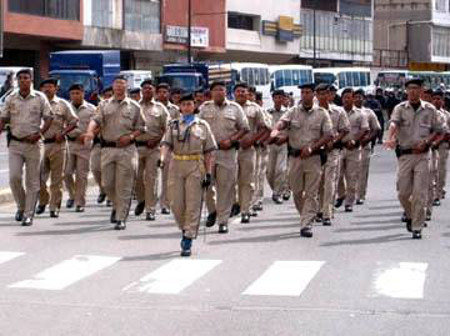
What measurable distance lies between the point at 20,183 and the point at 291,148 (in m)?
3.75

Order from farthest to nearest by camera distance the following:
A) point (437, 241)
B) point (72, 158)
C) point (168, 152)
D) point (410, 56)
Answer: point (410, 56)
point (72, 158)
point (437, 241)
point (168, 152)

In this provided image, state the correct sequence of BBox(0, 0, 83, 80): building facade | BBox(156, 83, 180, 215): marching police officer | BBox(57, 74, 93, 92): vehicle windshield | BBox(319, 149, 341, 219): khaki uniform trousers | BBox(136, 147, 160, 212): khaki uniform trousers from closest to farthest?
BBox(319, 149, 341, 219): khaki uniform trousers
BBox(136, 147, 160, 212): khaki uniform trousers
BBox(156, 83, 180, 215): marching police officer
BBox(57, 74, 93, 92): vehicle windshield
BBox(0, 0, 83, 80): building facade

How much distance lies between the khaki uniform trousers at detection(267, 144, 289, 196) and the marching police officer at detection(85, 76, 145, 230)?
4.86m

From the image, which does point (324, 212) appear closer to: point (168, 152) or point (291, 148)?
point (291, 148)

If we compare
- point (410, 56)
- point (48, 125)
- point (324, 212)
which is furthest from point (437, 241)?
point (410, 56)

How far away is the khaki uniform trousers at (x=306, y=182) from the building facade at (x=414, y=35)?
281 feet

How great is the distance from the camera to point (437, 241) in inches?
588

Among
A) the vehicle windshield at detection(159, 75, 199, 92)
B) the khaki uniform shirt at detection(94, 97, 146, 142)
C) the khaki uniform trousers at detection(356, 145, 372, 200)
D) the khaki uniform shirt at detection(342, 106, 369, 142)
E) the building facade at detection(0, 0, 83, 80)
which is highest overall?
the building facade at detection(0, 0, 83, 80)

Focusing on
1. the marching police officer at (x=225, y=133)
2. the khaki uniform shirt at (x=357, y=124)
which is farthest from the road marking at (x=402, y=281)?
the khaki uniform shirt at (x=357, y=124)

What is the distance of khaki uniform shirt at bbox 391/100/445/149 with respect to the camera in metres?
15.3

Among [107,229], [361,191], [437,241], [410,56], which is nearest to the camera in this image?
[437,241]

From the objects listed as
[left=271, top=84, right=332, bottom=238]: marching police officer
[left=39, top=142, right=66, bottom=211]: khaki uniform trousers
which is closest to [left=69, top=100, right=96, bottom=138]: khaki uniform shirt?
[left=39, top=142, right=66, bottom=211]: khaki uniform trousers

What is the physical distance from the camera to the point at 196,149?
13734mm

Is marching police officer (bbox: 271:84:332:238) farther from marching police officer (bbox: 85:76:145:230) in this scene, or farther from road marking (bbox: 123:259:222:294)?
road marking (bbox: 123:259:222:294)
